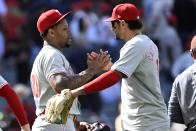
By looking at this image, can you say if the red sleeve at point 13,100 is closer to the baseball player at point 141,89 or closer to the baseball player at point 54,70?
the baseball player at point 54,70

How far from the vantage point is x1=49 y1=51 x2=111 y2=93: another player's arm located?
18.2 ft

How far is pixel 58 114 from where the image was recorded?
523 cm

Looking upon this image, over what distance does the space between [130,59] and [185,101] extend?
2.75 ft

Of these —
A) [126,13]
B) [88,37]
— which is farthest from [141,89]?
[88,37]

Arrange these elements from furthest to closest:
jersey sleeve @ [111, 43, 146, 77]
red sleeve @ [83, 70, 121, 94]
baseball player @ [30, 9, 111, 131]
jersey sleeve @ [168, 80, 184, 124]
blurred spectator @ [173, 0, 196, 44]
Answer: blurred spectator @ [173, 0, 196, 44] → jersey sleeve @ [168, 80, 184, 124] → baseball player @ [30, 9, 111, 131] → jersey sleeve @ [111, 43, 146, 77] → red sleeve @ [83, 70, 121, 94]

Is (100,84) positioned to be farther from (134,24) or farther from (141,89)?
(134,24)

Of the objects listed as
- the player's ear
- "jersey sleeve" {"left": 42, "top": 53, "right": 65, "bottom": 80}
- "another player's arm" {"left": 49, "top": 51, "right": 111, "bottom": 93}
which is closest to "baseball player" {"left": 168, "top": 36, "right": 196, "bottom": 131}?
"another player's arm" {"left": 49, "top": 51, "right": 111, "bottom": 93}

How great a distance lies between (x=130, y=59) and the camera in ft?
17.7

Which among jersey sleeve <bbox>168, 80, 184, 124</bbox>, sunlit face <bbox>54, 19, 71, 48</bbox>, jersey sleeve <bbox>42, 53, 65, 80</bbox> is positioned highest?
sunlit face <bbox>54, 19, 71, 48</bbox>

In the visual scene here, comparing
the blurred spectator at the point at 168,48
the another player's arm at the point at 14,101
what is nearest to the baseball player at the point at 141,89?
the another player's arm at the point at 14,101

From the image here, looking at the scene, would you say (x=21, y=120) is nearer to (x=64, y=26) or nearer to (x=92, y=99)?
(x=64, y=26)

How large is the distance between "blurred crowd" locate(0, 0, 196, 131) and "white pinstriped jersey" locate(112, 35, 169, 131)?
18.8 feet

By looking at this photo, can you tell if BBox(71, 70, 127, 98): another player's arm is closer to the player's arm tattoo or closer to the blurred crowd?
the player's arm tattoo

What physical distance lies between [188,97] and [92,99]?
5.60 metres
